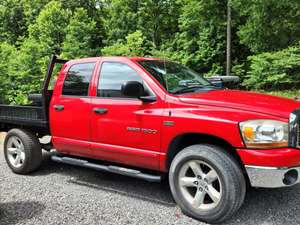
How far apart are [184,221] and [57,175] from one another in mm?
2693

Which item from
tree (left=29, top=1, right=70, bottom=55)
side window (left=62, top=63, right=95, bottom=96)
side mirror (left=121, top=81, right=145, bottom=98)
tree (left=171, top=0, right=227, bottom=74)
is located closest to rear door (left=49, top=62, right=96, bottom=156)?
side window (left=62, top=63, right=95, bottom=96)

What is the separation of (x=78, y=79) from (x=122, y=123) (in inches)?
47.3

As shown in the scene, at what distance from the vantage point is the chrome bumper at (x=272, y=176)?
3.35 m

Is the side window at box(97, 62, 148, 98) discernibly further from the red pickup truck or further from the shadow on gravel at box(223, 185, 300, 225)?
the shadow on gravel at box(223, 185, 300, 225)

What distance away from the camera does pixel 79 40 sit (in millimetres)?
27828

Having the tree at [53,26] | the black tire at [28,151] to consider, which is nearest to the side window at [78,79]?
the black tire at [28,151]

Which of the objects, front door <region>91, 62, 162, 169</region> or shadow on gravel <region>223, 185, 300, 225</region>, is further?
front door <region>91, 62, 162, 169</region>

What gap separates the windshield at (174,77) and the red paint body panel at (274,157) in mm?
1270

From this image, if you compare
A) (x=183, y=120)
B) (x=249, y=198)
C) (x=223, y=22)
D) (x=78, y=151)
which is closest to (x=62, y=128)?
(x=78, y=151)

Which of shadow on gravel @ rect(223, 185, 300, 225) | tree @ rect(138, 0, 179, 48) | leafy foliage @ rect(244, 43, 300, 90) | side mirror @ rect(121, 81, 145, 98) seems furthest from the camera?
tree @ rect(138, 0, 179, 48)

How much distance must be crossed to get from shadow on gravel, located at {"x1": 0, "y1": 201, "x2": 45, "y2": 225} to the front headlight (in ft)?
8.78

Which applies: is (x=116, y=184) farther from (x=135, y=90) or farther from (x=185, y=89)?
(x=185, y=89)

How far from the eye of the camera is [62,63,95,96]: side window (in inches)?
193

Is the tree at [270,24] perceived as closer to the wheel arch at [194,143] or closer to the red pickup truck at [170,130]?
the red pickup truck at [170,130]
